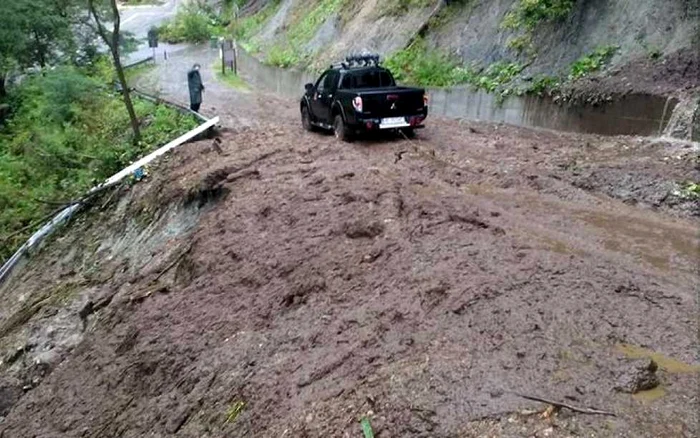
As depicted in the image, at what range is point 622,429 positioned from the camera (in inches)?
150

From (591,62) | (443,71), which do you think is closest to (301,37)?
(443,71)

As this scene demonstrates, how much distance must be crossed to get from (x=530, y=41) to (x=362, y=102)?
5.57 metres

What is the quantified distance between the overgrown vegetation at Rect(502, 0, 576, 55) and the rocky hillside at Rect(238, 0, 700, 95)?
2 cm

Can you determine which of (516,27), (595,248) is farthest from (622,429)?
(516,27)

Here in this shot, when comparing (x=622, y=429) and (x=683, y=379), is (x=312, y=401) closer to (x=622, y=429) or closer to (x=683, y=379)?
(x=622, y=429)

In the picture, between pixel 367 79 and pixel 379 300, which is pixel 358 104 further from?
pixel 379 300

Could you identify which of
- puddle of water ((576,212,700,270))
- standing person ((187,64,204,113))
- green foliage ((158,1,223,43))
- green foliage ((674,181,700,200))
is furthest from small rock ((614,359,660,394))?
green foliage ((158,1,223,43))

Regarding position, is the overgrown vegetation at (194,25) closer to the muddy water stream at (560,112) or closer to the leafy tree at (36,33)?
the leafy tree at (36,33)

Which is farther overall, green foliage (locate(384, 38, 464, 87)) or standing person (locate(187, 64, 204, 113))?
standing person (locate(187, 64, 204, 113))

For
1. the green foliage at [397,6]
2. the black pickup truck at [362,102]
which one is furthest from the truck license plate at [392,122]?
the green foliage at [397,6]

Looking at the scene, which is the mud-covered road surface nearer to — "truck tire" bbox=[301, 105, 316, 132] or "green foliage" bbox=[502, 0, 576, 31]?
"truck tire" bbox=[301, 105, 316, 132]

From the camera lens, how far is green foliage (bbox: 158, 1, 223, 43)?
53.0 m

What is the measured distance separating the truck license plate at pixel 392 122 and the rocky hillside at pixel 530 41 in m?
3.67

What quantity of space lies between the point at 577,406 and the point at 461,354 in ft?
3.41
